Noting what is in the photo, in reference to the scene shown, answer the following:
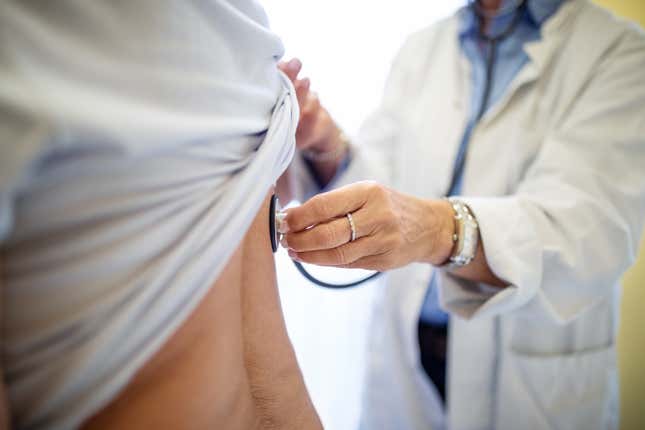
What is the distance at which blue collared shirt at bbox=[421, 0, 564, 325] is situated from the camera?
2.67ft

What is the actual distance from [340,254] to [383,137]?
1.93 feet

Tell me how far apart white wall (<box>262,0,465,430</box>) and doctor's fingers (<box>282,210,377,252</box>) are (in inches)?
6.0

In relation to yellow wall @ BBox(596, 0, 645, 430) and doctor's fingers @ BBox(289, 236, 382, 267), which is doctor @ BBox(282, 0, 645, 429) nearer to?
doctor's fingers @ BBox(289, 236, 382, 267)

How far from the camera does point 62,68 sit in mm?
250

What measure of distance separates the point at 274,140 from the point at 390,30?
1.00 metres

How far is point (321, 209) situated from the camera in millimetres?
457

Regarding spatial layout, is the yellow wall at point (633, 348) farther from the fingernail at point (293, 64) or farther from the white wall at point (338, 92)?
the fingernail at point (293, 64)

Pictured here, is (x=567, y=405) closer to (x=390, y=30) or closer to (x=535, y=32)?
(x=535, y=32)

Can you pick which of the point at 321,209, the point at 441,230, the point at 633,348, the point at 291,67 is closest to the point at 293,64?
the point at 291,67

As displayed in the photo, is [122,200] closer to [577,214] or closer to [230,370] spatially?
[230,370]

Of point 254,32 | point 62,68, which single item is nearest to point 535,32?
point 254,32

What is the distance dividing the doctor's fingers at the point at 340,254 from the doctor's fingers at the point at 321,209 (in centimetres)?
4

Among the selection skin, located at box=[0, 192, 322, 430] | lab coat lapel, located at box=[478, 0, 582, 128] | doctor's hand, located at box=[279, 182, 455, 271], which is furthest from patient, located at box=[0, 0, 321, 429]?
lab coat lapel, located at box=[478, 0, 582, 128]

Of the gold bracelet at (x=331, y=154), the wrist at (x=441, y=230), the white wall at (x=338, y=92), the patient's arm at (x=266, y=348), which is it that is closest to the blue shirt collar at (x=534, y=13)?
the white wall at (x=338, y=92)
